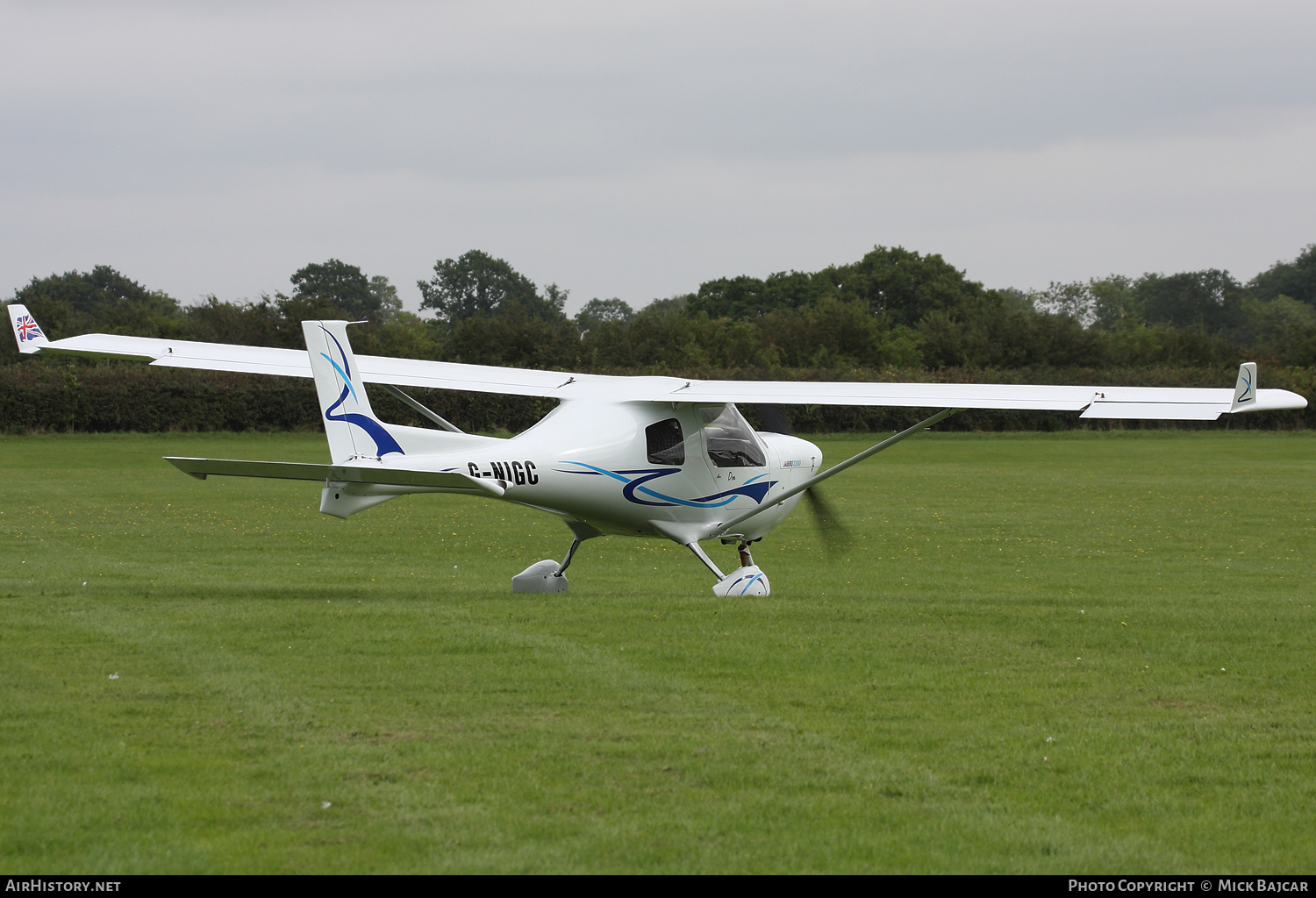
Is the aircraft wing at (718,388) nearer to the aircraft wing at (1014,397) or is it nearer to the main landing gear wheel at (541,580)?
the aircraft wing at (1014,397)

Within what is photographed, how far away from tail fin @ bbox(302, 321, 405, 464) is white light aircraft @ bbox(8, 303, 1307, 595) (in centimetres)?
1

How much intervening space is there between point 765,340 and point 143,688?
68128mm

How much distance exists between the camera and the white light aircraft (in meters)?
10.5

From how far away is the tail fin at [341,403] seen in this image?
1056 centimetres

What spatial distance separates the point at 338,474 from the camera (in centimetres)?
989

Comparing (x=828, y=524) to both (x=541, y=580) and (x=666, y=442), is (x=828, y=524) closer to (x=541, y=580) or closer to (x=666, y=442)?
(x=666, y=442)

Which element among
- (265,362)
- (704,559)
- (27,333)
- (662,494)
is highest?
(27,333)

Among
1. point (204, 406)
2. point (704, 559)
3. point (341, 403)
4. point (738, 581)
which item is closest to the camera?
point (341, 403)

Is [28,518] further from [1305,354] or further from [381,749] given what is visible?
[1305,354]

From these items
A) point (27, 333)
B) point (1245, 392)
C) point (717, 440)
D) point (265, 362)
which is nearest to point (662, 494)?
point (717, 440)

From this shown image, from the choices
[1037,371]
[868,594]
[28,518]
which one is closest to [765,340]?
[1037,371]

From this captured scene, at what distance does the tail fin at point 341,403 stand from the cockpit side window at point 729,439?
308cm

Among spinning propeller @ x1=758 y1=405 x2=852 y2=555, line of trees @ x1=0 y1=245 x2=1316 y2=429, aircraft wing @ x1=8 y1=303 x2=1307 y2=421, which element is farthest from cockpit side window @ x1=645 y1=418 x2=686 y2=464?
line of trees @ x1=0 y1=245 x2=1316 y2=429

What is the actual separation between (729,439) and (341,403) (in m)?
3.74
